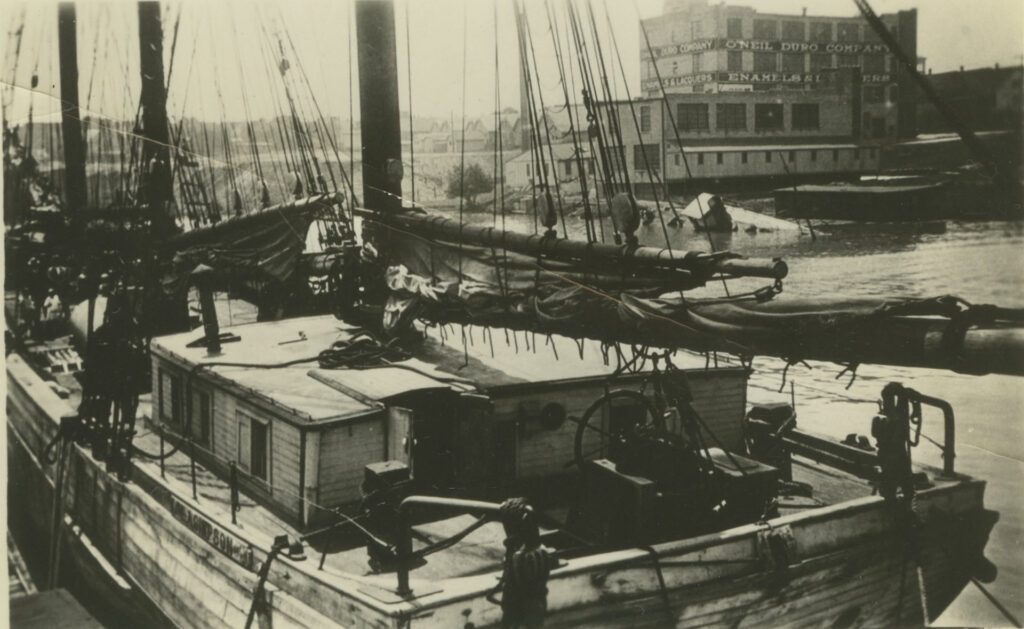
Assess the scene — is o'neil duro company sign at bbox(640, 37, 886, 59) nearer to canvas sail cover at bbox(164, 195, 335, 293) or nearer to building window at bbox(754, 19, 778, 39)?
building window at bbox(754, 19, 778, 39)

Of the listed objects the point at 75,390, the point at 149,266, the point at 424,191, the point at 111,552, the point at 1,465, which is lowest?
the point at 111,552

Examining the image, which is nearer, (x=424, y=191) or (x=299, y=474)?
(x=299, y=474)

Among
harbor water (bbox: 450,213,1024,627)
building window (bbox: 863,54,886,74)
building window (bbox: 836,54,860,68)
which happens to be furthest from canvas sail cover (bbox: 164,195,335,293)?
building window (bbox: 863,54,886,74)

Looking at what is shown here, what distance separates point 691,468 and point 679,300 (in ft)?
4.88

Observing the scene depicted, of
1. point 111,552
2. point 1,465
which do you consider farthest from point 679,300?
point 111,552

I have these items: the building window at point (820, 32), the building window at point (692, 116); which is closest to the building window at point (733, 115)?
the building window at point (692, 116)

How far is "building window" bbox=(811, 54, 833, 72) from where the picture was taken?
10352mm

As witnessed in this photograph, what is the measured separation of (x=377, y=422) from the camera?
736 centimetres

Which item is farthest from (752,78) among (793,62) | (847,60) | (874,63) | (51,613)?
(51,613)

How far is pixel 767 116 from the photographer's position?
12867mm

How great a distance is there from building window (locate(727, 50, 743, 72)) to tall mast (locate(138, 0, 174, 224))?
8.10 meters

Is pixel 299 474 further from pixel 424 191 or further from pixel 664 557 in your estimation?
pixel 424 191

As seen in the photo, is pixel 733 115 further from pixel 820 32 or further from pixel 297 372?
pixel 297 372

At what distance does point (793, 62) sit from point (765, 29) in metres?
1.26
